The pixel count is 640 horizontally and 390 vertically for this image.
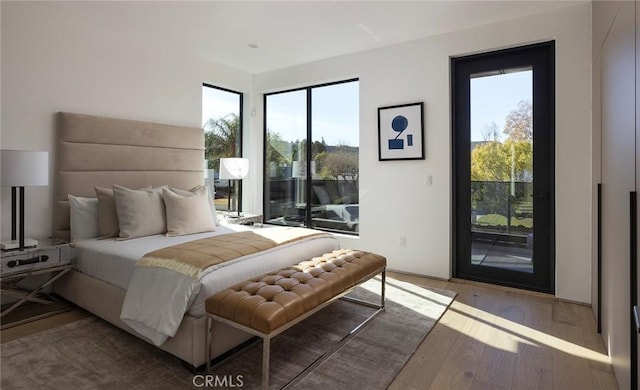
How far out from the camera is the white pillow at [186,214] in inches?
133

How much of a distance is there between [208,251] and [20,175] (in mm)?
1680

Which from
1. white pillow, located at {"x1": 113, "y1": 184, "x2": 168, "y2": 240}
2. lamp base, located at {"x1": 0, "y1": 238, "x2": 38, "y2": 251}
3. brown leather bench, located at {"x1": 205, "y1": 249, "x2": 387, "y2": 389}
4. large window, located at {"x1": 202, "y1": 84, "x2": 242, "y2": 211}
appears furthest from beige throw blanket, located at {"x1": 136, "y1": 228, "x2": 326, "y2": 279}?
large window, located at {"x1": 202, "y1": 84, "x2": 242, "y2": 211}

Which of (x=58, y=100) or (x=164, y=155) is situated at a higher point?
(x=58, y=100)

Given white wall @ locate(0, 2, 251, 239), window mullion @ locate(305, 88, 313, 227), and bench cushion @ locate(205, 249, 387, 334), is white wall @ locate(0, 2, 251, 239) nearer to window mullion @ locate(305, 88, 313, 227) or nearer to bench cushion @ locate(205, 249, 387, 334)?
window mullion @ locate(305, 88, 313, 227)

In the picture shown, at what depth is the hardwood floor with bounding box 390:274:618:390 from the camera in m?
2.07

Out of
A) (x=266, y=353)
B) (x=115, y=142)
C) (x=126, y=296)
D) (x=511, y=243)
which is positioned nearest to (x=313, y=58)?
(x=115, y=142)

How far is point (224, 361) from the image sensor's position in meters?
2.24

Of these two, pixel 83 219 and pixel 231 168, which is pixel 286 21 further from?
pixel 83 219

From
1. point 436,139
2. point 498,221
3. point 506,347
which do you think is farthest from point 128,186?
point 498,221

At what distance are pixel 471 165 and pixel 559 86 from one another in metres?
1.06

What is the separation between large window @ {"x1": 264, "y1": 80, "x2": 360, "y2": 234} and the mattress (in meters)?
1.68

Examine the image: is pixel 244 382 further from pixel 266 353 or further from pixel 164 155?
pixel 164 155

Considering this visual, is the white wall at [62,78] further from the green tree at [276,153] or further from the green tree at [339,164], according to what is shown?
the green tree at [339,164]

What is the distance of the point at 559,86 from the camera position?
10.8 feet
